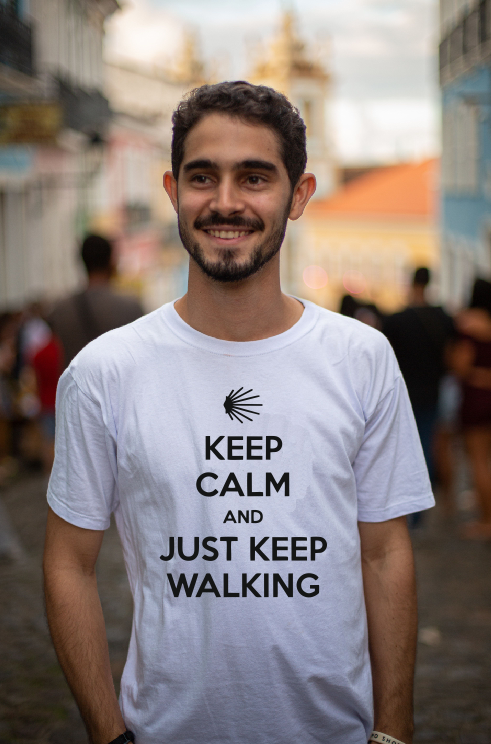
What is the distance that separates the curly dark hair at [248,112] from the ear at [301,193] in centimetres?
4

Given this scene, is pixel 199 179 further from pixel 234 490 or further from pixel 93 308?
pixel 93 308

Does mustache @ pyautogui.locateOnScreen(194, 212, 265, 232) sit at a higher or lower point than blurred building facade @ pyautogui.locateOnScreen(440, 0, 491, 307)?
lower

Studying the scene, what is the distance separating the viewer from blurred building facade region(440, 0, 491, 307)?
19.3 m

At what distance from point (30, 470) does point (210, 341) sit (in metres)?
8.33

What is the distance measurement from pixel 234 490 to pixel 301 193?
0.67 m

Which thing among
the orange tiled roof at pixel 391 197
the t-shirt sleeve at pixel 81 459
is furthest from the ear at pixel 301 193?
the orange tiled roof at pixel 391 197

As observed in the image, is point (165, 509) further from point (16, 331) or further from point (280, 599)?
point (16, 331)

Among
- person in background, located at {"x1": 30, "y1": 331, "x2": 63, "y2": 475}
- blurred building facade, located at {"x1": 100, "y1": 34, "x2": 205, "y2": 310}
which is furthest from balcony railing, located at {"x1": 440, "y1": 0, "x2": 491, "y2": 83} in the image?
person in background, located at {"x1": 30, "y1": 331, "x2": 63, "y2": 475}

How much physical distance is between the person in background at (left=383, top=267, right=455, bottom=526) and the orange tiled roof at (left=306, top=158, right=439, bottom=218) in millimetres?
49640

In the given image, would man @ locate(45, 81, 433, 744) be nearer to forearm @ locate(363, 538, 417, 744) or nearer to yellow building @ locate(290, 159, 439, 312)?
forearm @ locate(363, 538, 417, 744)

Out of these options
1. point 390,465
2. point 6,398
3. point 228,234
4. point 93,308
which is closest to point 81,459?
point 228,234

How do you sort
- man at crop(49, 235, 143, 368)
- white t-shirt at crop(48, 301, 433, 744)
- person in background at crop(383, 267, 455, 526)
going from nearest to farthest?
white t-shirt at crop(48, 301, 433, 744) < man at crop(49, 235, 143, 368) < person in background at crop(383, 267, 455, 526)

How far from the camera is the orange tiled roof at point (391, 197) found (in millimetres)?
57344

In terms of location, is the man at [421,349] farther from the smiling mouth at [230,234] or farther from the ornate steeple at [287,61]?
the ornate steeple at [287,61]
